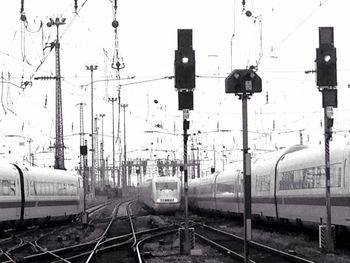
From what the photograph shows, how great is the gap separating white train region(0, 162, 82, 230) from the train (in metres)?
9.84

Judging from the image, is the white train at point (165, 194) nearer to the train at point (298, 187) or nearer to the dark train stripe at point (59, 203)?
the dark train stripe at point (59, 203)

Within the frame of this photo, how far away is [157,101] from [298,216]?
25.6m

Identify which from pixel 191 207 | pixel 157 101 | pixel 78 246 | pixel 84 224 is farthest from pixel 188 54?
pixel 191 207

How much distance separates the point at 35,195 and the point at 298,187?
46.8ft

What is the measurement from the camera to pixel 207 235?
1105 inches

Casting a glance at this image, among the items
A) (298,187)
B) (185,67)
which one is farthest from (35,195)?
(185,67)

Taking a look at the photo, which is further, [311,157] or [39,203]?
[39,203]

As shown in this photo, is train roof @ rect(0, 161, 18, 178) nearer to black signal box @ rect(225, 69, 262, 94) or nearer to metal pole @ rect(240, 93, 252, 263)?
black signal box @ rect(225, 69, 262, 94)

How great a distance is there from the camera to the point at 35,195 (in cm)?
3247

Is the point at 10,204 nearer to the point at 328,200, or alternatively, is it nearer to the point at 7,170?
the point at 7,170

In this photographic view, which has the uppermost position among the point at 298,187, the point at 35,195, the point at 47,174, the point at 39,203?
the point at 47,174

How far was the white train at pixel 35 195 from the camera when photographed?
28584 mm

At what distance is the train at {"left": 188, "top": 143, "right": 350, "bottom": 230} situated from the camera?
19422 millimetres

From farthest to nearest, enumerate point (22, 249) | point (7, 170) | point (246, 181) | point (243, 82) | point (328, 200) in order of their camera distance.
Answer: point (7, 170) → point (22, 249) → point (328, 200) → point (243, 82) → point (246, 181)
